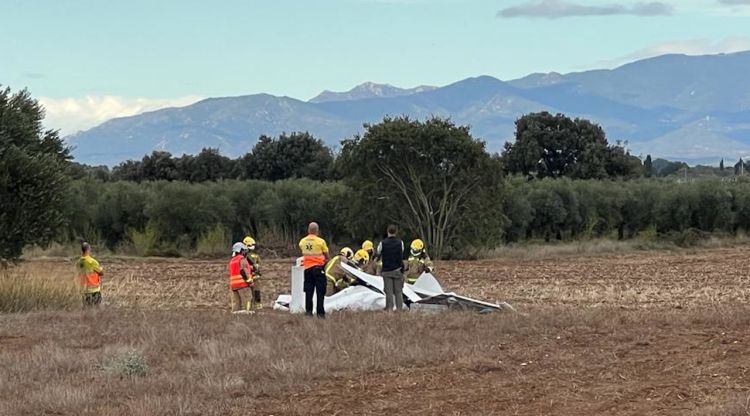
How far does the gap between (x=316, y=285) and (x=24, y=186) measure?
21.2 feet

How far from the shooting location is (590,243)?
4856 centimetres

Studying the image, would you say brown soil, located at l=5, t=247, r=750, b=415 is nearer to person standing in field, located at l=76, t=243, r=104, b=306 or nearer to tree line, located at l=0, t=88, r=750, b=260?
person standing in field, located at l=76, t=243, r=104, b=306

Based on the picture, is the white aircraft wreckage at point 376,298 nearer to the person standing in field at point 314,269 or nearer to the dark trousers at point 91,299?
the person standing in field at point 314,269

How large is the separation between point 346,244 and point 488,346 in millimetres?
34047

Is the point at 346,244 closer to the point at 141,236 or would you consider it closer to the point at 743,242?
the point at 141,236

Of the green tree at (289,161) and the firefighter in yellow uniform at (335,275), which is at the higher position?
the green tree at (289,161)

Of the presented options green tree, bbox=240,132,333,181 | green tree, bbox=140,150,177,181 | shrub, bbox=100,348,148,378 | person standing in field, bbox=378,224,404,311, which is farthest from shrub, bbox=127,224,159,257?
shrub, bbox=100,348,148,378

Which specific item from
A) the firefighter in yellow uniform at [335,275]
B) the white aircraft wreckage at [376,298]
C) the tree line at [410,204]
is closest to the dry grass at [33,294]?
the white aircraft wreckage at [376,298]

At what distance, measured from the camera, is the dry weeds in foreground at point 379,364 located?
9422 mm

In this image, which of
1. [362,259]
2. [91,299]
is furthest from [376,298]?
[91,299]

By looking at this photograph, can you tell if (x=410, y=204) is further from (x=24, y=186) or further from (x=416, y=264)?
(x=24, y=186)

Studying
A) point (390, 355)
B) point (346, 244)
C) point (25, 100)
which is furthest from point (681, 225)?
point (390, 355)

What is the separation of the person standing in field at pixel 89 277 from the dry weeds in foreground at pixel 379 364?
8.28 feet

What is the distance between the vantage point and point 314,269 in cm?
1714
